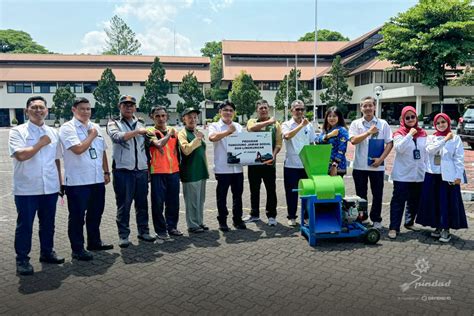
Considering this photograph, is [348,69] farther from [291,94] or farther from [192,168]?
[192,168]

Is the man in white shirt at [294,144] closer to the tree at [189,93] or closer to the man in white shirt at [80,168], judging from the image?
the man in white shirt at [80,168]

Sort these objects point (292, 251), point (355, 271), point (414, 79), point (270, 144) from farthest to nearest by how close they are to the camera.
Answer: point (414, 79), point (270, 144), point (292, 251), point (355, 271)

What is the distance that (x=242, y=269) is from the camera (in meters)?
4.55

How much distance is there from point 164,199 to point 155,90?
46165 mm

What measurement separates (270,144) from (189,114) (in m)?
1.31

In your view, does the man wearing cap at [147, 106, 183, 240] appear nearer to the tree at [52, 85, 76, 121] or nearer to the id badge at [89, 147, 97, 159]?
the id badge at [89, 147, 97, 159]

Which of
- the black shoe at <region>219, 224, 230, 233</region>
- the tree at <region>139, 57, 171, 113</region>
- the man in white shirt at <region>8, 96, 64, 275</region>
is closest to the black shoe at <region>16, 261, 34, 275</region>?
the man in white shirt at <region>8, 96, 64, 275</region>

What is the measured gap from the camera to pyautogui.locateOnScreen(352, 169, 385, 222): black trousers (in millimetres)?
5957

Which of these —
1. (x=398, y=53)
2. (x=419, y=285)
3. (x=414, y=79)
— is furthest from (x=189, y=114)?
(x=414, y=79)

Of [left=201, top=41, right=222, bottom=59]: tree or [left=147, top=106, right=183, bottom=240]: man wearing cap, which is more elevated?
[left=201, top=41, right=222, bottom=59]: tree

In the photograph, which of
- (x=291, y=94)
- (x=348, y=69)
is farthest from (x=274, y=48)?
(x=291, y=94)

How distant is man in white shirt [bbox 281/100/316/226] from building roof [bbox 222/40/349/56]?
51.6 meters

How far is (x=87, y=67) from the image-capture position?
55562 mm

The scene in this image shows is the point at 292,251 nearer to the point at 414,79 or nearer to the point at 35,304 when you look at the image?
the point at 35,304
